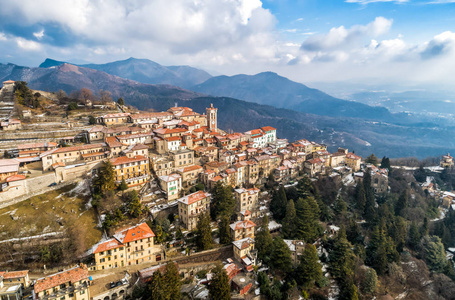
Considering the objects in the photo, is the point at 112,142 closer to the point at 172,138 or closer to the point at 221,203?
the point at 172,138

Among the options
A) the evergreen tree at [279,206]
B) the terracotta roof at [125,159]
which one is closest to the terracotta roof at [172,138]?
the terracotta roof at [125,159]

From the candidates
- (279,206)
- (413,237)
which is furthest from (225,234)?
(413,237)

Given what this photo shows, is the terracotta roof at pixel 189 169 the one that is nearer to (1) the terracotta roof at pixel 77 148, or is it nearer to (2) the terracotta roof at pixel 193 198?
(2) the terracotta roof at pixel 193 198

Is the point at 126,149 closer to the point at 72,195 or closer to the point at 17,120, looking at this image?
the point at 72,195

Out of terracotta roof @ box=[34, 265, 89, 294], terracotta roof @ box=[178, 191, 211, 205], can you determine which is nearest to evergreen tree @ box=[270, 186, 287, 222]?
terracotta roof @ box=[178, 191, 211, 205]

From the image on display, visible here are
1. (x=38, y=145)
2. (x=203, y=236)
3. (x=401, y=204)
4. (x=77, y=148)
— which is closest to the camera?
(x=203, y=236)

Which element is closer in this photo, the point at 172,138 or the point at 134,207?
the point at 134,207
